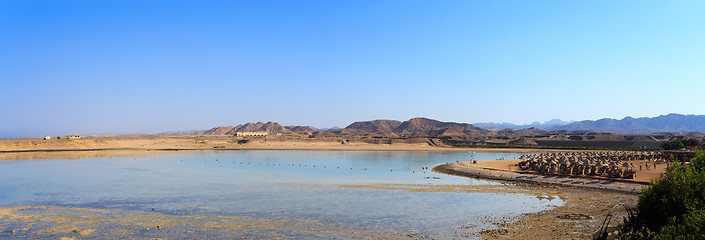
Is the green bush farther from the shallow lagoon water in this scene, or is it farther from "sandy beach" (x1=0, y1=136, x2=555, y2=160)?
"sandy beach" (x1=0, y1=136, x2=555, y2=160)

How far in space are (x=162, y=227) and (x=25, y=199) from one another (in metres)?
15.1

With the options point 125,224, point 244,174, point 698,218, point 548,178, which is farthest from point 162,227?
point 548,178

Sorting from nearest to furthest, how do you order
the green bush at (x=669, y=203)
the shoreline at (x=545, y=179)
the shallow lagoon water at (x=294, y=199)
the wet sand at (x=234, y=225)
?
1. the green bush at (x=669, y=203)
2. the wet sand at (x=234, y=225)
3. the shallow lagoon water at (x=294, y=199)
4. the shoreline at (x=545, y=179)

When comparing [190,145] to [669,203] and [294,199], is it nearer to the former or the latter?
[294,199]

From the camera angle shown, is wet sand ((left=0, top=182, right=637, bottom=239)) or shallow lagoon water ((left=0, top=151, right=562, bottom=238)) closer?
wet sand ((left=0, top=182, right=637, bottom=239))

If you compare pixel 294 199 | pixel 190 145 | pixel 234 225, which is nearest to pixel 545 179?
pixel 294 199

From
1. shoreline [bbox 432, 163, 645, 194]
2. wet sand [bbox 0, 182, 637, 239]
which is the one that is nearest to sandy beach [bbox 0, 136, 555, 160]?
shoreline [bbox 432, 163, 645, 194]

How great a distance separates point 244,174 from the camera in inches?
1812

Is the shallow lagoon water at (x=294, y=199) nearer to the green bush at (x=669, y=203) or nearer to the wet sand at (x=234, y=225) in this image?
the wet sand at (x=234, y=225)

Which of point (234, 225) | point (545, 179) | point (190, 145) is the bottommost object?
point (234, 225)

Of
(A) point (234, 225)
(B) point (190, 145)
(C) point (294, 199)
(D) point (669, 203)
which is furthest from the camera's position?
(B) point (190, 145)

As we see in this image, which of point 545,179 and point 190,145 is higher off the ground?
point 190,145

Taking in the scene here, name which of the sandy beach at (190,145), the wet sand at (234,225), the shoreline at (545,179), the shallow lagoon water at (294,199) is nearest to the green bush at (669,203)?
the wet sand at (234,225)

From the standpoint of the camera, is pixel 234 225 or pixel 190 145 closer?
pixel 234 225
